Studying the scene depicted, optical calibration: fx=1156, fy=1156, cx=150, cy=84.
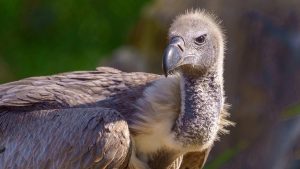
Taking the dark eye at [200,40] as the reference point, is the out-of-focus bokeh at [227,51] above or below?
below

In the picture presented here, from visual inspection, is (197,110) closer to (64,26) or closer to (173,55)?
(173,55)

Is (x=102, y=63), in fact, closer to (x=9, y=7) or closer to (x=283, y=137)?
(x=9, y=7)

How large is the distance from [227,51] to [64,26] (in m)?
4.61

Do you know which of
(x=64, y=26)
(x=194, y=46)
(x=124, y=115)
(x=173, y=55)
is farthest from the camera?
(x=64, y=26)

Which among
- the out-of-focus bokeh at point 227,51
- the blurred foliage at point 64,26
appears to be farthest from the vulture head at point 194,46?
the blurred foliage at point 64,26

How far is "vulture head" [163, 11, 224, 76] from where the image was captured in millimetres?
6740

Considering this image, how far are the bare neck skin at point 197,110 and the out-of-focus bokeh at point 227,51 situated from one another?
21cm

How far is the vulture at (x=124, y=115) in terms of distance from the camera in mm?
6871

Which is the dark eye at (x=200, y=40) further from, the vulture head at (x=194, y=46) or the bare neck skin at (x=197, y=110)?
the bare neck skin at (x=197, y=110)

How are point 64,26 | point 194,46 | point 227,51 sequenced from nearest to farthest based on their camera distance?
point 194,46, point 227,51, point 64,26

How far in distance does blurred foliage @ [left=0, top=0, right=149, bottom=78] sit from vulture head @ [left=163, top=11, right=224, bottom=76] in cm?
720

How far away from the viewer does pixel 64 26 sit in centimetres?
1475

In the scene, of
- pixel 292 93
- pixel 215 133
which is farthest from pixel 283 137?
pixel 292 93

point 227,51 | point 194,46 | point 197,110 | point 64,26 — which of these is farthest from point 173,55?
point 64,26
